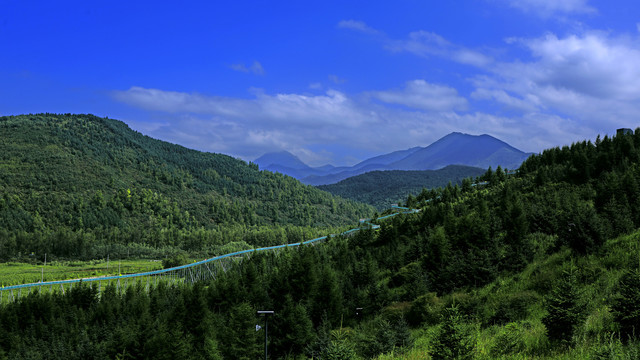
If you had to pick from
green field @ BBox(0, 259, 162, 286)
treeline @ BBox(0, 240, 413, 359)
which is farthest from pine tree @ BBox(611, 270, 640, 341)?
green field @ BBox(0, 259, 162, 286)

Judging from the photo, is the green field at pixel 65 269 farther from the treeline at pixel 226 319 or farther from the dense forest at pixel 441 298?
the dense forest at pixel 441 298

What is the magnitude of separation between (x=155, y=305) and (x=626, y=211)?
206ft

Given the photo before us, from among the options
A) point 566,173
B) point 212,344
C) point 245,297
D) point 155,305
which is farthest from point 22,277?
point 566,173

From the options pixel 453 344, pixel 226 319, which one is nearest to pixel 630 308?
pixel 453 344

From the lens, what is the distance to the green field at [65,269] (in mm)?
125438

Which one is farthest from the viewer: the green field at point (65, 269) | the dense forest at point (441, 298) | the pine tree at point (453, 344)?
the green field at point (65, 269)

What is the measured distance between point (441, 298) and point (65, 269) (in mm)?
143245

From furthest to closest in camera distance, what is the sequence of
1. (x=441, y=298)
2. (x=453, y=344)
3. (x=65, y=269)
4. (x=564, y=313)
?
(x=65, y=269)
(x=441, y=298)
(x=564, y=313)
(x=453, y=344)

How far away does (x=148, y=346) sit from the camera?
45062 millimetres

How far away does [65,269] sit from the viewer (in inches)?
5738

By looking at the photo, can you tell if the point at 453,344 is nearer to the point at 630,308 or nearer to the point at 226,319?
the point at 630,308

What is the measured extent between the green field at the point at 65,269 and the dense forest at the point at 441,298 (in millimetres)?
53789

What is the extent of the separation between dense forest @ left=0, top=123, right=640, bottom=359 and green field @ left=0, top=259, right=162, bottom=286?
53789 millimetres

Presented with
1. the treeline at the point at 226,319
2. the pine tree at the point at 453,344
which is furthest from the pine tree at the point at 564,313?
the treeline at the point at 226,319
